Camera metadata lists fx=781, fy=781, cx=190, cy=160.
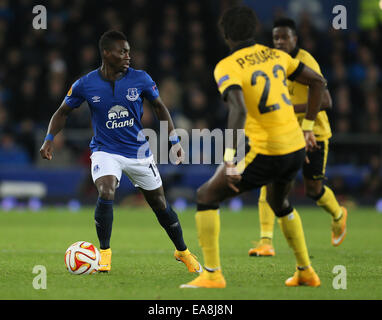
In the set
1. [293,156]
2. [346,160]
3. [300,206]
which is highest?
[346,160]

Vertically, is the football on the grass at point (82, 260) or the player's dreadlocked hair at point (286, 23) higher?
the player's dreadlocked hair at point (286, 23)

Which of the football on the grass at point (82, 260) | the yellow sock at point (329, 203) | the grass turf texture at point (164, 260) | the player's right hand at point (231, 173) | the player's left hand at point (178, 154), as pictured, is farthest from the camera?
the yellow sock at point (329, 203)

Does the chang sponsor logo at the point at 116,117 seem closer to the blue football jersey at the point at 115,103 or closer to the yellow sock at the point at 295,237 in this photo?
the blue football jersey at the point at 115,103

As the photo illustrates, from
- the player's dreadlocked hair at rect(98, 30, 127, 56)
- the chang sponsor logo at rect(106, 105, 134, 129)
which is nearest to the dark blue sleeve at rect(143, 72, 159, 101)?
the chang sponsor logo at rect(106, 105, 134, 129)

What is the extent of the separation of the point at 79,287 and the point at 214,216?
119 cm

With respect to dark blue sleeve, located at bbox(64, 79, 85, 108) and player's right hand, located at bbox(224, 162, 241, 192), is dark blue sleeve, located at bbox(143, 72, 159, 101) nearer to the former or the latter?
dark blue sleeve, located at bbox(64, 79, 85, 108)

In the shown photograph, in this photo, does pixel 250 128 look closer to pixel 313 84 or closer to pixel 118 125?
pixel 313 84

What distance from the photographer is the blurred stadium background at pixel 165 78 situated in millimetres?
15758

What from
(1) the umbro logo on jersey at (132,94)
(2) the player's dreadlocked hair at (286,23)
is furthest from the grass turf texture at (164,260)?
(2) the player's dreadlocked hair at (286,23)

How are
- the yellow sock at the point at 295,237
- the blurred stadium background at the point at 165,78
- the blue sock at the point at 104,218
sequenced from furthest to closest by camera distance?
the blurred stadium background at the point at 165,78, the blue sock at the point at 104,218, the yellow sock at the point at 295,237

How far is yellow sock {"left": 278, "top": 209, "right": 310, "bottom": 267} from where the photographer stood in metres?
5.98
